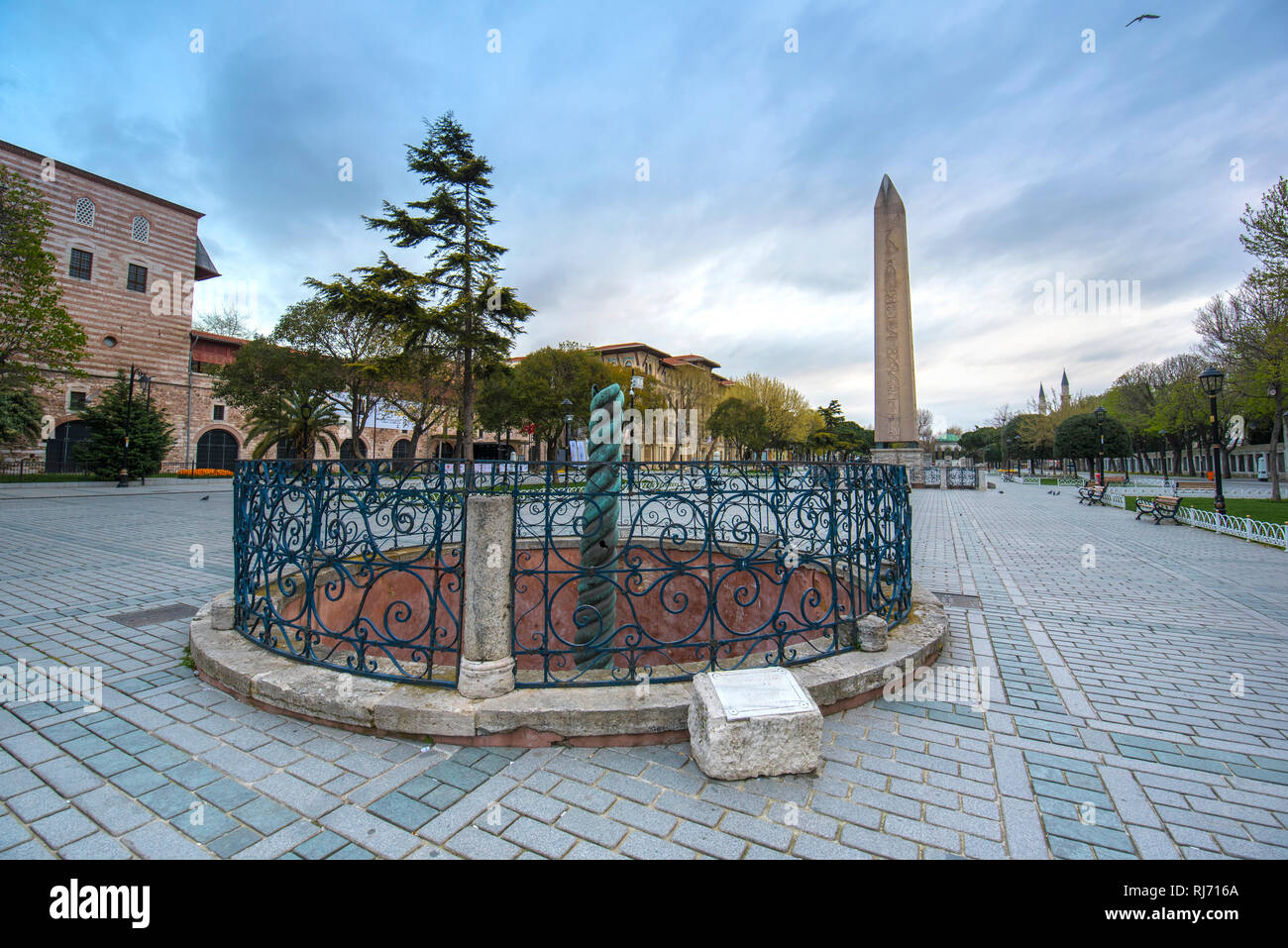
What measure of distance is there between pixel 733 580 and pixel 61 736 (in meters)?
5.68

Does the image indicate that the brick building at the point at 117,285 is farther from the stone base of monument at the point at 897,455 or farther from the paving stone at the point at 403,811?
the stone base of monument at the point at 897,455

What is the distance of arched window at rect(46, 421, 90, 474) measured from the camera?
3103 cm

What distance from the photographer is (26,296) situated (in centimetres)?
1862

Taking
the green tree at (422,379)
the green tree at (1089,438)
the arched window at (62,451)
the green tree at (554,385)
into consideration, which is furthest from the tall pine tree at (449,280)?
the green tree at (1089,438)

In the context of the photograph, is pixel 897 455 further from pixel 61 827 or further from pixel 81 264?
pixel 81 264

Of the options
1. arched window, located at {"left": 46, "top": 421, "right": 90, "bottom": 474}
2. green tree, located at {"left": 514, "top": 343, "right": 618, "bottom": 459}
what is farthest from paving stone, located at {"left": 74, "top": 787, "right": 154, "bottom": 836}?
arched window, located at {"left": 46, "top": 421, "right": 90, "bottom": 474}

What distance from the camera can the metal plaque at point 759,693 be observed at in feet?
8.95

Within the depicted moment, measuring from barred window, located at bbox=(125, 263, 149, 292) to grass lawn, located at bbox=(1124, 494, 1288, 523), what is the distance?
53.9 m

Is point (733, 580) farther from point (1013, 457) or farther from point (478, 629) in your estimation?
point (1013, 457)

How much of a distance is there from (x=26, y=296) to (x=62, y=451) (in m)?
18.3

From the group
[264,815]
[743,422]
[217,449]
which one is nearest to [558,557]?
[264,815]

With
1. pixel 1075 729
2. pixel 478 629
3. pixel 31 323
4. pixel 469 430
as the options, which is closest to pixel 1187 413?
pixel 469 430

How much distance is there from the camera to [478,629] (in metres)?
3.17

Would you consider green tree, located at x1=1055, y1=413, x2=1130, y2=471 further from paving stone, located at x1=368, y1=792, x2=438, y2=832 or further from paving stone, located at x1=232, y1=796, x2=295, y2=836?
paving stone, located at x1=232, y1=796, x2=295, y2=836
